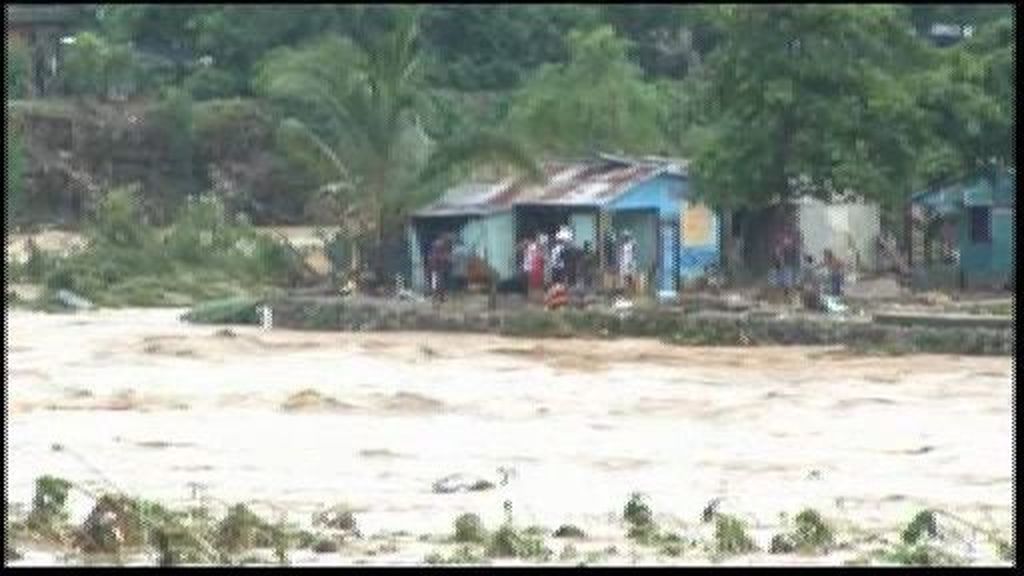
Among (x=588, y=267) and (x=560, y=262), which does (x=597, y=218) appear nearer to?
(x=588, y=267)

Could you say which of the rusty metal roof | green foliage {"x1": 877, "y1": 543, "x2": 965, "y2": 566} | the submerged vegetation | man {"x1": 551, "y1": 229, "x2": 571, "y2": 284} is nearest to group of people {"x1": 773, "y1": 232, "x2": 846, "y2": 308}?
the rusty metal roof

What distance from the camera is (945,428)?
2161 cm

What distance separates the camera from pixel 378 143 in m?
34.9

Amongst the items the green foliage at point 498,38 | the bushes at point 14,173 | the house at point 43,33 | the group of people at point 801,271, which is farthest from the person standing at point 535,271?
the house at point 43,33

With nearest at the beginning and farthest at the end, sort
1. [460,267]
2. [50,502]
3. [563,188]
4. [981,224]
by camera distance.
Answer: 1. [50,502]
2. [460,267]
3. [563,188]
4. [981,224]

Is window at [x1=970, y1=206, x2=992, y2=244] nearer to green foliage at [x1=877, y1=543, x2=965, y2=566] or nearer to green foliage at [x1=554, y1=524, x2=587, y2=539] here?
green foliage at [x1=554, y1=524, x2=587, y2=539]

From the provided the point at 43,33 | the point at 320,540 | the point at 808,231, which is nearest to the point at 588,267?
the point at 808,231

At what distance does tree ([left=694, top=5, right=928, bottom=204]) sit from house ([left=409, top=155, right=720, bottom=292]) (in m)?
1.82

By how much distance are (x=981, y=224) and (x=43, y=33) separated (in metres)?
28.3

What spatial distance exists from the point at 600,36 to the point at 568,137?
17.6ft

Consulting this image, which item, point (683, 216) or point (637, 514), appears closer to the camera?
point (637, 514)

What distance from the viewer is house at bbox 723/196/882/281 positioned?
36.1 meters

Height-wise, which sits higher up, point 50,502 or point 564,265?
point 564,265
